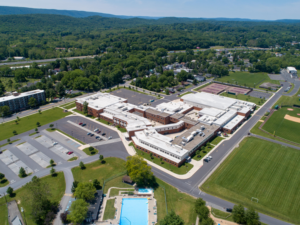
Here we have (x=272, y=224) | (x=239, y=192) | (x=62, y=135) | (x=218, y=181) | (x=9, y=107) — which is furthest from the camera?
(x=9, y=107)

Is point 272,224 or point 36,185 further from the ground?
point 36,185

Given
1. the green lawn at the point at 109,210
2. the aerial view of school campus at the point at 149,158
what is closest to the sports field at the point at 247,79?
the aerial view of school campus at the point at 149,158

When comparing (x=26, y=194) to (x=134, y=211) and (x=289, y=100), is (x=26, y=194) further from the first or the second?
(x=289, y=100)

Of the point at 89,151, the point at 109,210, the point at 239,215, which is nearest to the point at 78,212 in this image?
the point at 109,210

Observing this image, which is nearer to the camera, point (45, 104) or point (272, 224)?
point (272, 224)

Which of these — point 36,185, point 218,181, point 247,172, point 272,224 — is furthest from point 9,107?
point 272,224

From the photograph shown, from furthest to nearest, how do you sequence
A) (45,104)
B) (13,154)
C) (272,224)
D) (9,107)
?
(45,104)
(9,107)
(13,154)
(272,224)

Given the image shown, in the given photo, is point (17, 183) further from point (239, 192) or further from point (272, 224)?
point (272, 224)
